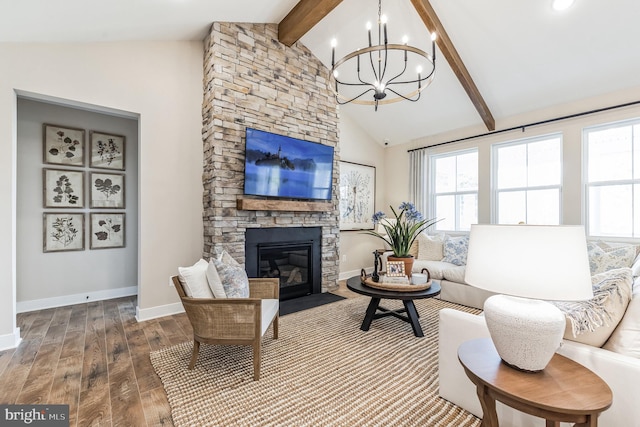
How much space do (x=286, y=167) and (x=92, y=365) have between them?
9.22 feet

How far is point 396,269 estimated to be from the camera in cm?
295

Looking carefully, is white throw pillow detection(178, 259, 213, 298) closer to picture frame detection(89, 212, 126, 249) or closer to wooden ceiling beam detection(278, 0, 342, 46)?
picture frame detection(89, 212, 126, 249)

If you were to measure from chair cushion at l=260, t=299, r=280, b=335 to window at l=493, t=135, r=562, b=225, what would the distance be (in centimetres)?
392

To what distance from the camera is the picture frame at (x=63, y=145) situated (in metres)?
3.54

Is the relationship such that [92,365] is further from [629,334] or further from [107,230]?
[629,334]

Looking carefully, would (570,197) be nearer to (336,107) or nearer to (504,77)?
(504,77)

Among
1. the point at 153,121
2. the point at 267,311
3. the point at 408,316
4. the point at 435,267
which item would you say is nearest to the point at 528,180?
the point at 435,267

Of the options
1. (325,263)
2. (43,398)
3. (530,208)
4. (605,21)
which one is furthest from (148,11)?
(530,208)

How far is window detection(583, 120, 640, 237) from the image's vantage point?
3529 millimetres

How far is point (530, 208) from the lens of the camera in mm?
4367

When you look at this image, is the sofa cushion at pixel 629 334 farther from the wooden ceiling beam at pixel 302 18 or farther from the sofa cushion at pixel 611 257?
the wooden ceiling beam at pixel 302 18

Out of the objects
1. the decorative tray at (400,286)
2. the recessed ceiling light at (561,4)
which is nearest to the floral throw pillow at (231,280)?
the decorative tray at (400,286)

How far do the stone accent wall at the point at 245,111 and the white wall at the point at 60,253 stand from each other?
1.40 m

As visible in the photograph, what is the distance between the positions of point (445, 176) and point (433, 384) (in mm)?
4122
